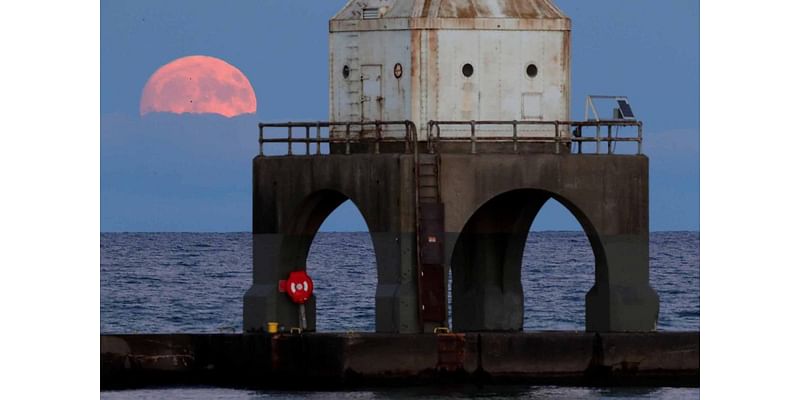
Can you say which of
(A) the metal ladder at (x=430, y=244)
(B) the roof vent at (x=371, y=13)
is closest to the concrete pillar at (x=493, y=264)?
(B) the roof vent at (x=371, y=13)

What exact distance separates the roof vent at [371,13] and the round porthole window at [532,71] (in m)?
3.00

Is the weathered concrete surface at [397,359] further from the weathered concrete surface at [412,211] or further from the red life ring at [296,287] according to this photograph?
the red life ring at [296,287]

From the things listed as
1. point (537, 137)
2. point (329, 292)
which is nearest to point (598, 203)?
point (537, 137)

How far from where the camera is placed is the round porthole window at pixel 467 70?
182 ft

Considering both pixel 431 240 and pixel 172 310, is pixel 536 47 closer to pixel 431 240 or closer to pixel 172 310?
pixel 431 240

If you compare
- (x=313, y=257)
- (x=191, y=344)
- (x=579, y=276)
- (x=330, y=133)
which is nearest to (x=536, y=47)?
(x=330, y=133)

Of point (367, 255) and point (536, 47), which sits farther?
point (367, 255)

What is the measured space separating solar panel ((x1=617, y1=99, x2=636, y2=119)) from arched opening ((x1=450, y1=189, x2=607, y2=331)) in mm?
4121

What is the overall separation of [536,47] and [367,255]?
268 feet

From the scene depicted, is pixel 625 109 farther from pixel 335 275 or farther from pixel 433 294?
pixel 335 275

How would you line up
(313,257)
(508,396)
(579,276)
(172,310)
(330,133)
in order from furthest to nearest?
(313,257) < (579,276) < (172,310) < (330,133) < (508,396)

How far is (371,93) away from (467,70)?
196 cm

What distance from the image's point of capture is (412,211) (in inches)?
2133

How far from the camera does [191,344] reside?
55656 millimetres
